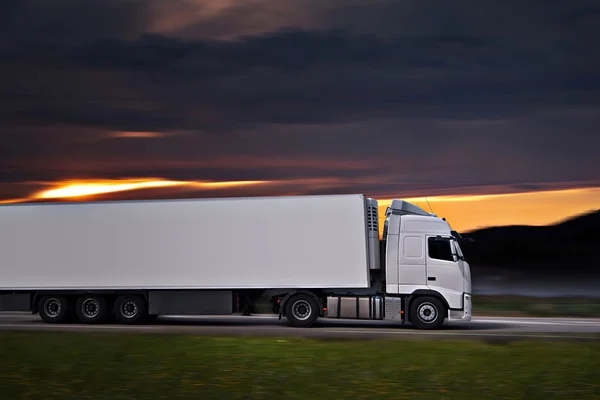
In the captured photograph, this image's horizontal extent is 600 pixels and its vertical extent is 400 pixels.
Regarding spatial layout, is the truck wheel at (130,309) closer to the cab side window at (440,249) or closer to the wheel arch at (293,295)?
the wheel arch at (293,295)

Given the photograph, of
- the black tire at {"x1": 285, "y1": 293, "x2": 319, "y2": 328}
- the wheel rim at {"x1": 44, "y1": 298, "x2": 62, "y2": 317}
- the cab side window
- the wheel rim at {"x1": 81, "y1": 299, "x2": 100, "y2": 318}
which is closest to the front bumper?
the cab side window

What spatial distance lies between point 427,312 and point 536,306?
14188mm

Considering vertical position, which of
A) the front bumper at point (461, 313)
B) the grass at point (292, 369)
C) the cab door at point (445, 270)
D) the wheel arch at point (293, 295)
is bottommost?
the grass at point (292, 369)

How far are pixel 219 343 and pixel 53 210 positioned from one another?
40.0 feet

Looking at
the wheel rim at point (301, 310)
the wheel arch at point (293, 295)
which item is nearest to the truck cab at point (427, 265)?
the wheel arch at point (293, 295)

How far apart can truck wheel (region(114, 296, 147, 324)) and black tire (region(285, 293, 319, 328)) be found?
470 centimetres

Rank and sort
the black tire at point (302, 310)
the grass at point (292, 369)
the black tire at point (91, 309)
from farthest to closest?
the black tire at point (91, 309) → the black tire at point (302, 310) → the grass at point (292, 369)

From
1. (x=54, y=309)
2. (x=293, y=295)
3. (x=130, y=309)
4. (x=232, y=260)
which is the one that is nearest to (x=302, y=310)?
(x=293, y=295)

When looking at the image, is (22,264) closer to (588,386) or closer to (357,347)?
(357,347)

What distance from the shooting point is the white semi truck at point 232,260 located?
81.9 feet

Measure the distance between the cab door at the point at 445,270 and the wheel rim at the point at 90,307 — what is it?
10.2m

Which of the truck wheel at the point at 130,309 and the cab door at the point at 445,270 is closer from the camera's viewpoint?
the cab door at the point at 445,270

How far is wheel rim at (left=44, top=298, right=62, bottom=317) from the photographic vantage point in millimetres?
27703

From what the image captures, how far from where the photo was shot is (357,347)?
1738cm
